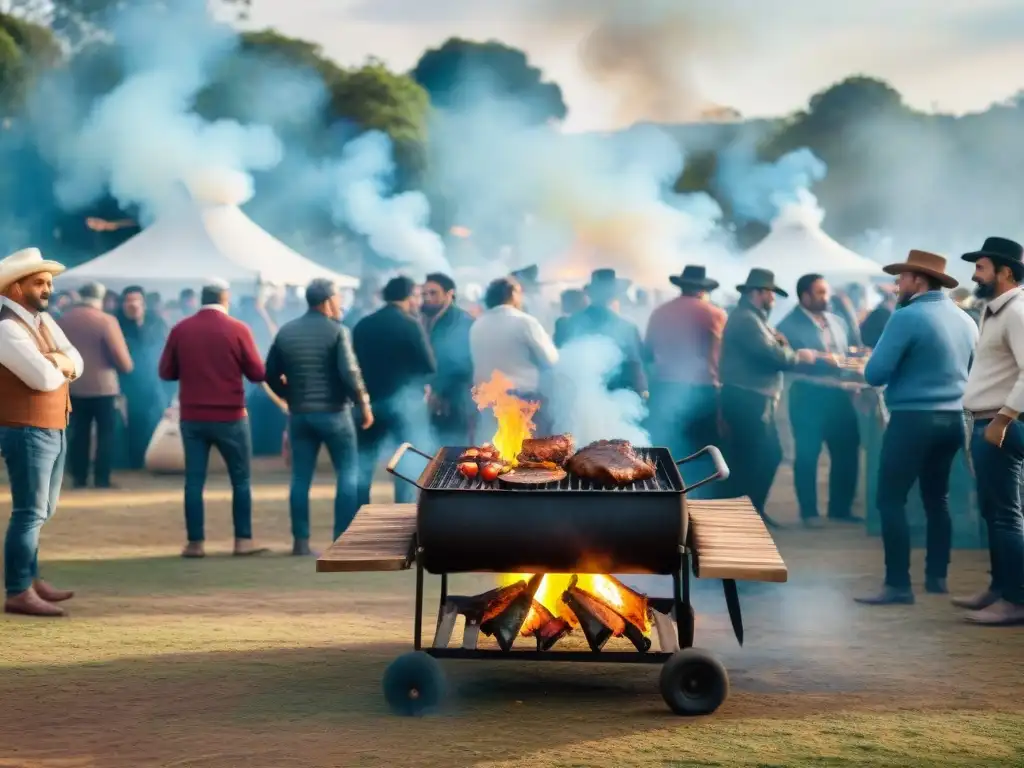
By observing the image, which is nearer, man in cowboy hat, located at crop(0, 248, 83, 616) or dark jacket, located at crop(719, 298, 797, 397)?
man in cowboy hat, located at crop(0, 248, 83, 616)

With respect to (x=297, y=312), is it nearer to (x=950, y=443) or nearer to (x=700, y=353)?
(x=700, y=353)

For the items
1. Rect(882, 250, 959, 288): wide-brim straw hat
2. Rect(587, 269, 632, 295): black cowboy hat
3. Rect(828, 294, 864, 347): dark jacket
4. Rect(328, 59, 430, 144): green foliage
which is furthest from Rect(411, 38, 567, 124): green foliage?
Rect(882, 250, 959, 288): wide-brim straw hat

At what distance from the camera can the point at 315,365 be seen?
10664 millimetres

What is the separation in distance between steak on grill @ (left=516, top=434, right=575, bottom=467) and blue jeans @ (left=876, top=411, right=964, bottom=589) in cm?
267

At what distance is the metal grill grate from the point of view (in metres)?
6.31

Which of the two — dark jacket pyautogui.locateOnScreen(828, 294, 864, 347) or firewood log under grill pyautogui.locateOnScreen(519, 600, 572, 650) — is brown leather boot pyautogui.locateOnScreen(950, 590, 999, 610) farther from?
dark jacket pyautogui.locateOnScreen(828, 294, 864, 347)

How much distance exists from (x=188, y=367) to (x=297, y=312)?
33.4 ft

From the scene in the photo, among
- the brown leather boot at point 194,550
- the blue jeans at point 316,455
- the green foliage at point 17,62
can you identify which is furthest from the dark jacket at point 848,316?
the green foliage at point 17,62

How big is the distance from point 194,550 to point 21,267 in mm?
3211

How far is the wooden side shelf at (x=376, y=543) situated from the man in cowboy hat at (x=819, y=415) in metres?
5.64

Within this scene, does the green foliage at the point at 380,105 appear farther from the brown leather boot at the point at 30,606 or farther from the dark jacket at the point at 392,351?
the brown leather boot at the point at 30,606

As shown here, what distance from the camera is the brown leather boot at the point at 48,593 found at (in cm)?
901

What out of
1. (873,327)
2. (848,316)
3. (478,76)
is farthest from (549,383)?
(478,76)

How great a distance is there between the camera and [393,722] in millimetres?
6219
